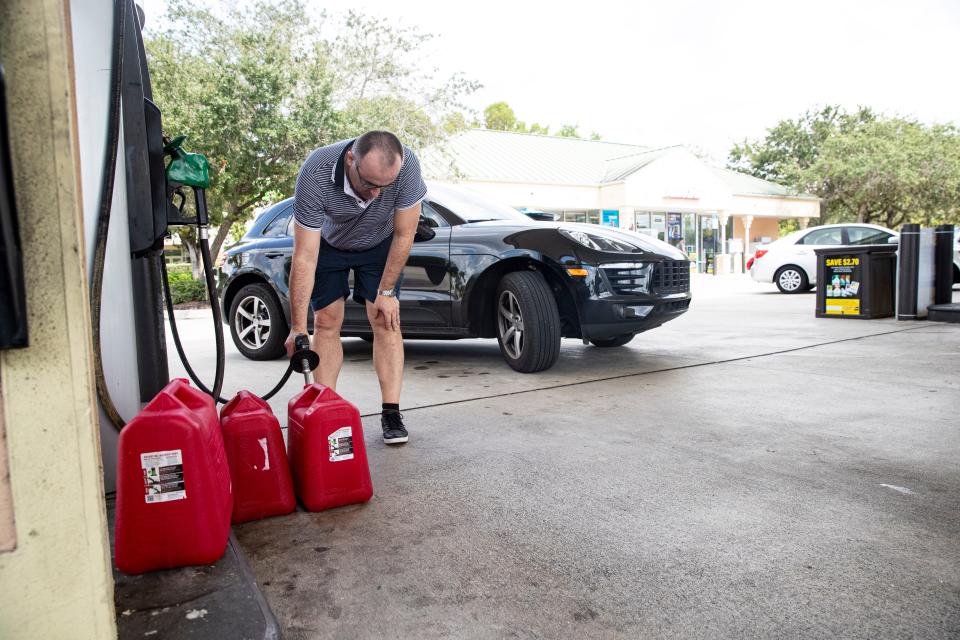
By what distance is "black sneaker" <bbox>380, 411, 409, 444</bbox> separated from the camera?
3260 millimetres

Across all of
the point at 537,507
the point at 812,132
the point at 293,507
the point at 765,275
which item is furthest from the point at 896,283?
the point at 812,132

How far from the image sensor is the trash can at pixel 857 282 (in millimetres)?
8578

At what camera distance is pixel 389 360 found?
336 cm

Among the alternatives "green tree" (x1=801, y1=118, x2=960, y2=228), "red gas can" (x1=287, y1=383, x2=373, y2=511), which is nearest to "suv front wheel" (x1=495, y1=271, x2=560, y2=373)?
"red gas can" (x1=287, y1=383, x2=373, y2=511)

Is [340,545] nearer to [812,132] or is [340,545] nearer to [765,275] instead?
[765,275]

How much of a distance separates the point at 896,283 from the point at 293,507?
344 inches

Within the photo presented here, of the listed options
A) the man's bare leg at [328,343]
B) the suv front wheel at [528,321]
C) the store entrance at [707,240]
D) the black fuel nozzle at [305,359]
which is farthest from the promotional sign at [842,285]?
the store entrance at [707,240]

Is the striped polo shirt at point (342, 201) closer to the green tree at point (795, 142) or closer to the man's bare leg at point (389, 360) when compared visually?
the man's bare leg at point (389, 360)

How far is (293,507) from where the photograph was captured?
95.4 inches

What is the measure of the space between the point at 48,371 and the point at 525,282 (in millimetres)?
3754

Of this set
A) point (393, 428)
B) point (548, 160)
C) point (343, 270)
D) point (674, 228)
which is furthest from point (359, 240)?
point (674, 228)

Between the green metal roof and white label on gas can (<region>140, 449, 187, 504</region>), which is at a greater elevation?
the green metal roof

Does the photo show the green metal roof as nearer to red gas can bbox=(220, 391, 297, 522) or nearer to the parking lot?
the parking lot

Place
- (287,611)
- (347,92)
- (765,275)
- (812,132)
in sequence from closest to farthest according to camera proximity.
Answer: (287,611) → (765,275) → (347,92) → (812,132)
